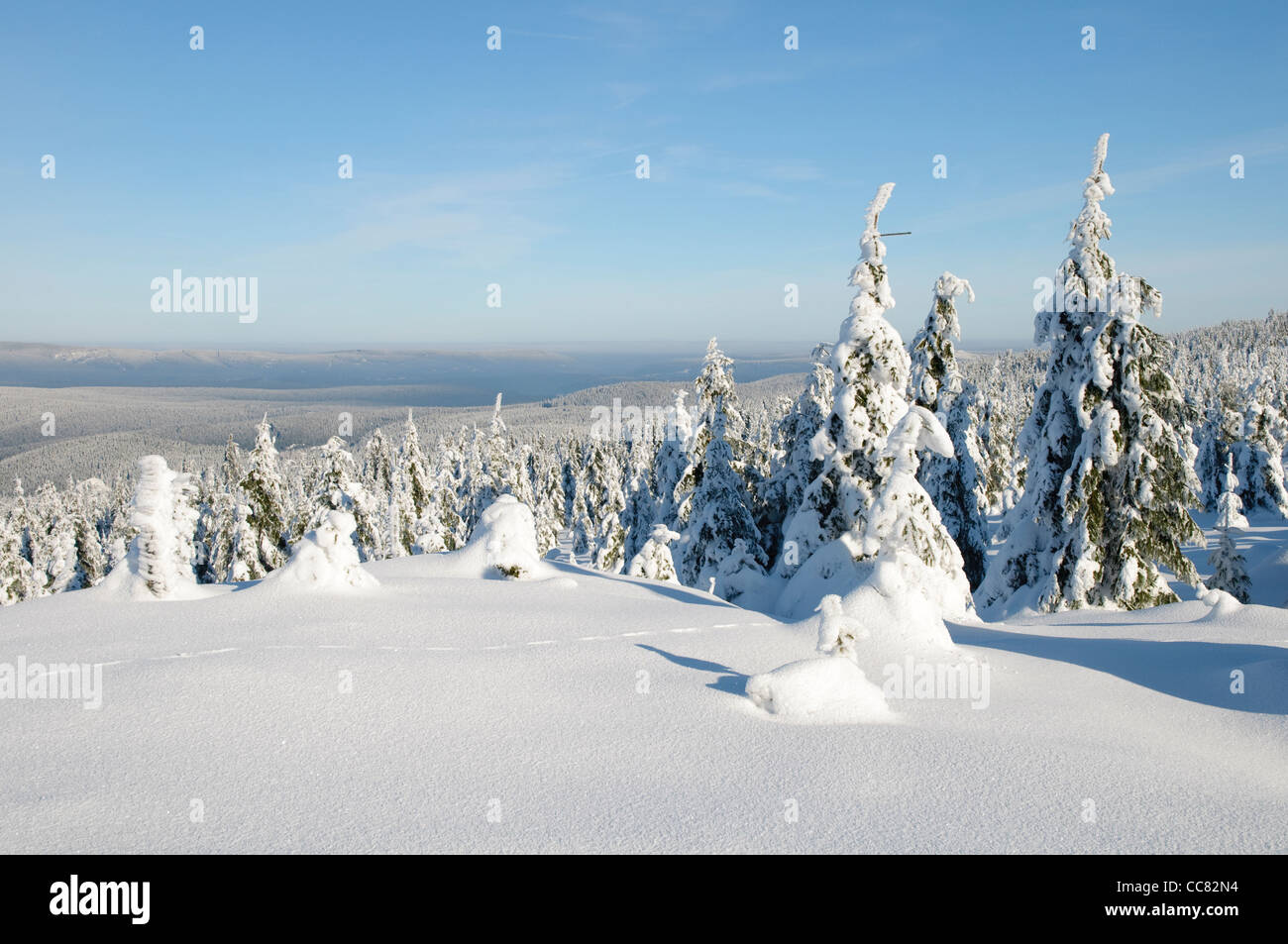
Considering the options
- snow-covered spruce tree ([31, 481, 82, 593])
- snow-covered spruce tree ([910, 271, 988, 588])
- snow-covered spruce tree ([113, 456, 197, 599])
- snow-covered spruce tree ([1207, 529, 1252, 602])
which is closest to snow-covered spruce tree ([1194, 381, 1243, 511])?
snow-covered spruce tree ([1207, 529, 1252, 602])

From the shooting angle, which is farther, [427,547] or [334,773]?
[427,547]

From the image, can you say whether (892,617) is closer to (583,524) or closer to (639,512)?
(639,512)

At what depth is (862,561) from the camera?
1432cm

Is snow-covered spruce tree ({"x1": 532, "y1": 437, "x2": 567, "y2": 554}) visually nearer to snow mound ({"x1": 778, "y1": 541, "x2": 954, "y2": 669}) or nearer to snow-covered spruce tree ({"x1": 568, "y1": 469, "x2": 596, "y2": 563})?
snow-covered spruce tree ({"x1": 568, "y1": 469, "x2": 596, "y2": 563})

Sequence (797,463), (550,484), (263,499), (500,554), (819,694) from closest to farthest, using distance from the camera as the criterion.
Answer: (819,694), (500,554), (797,463), (263,499), (550,484)

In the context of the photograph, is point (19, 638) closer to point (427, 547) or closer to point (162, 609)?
point (162, 609)

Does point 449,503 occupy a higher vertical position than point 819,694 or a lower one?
lower

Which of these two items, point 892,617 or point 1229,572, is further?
point 1229,572

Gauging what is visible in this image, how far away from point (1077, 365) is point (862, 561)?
9.18 metres

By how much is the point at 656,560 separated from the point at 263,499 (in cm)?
2376

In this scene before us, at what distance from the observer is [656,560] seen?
21.5m

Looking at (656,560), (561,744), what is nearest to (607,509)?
(656,560)

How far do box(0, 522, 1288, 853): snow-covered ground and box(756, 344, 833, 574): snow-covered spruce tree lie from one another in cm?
1174
